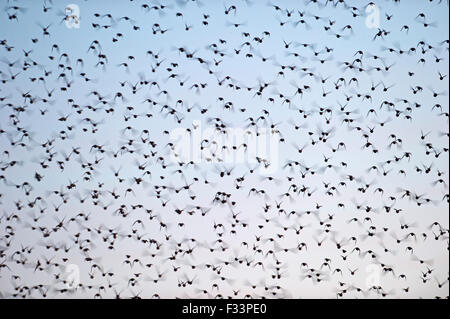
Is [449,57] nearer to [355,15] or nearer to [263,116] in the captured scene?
[355,15]

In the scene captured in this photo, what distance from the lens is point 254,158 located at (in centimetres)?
590

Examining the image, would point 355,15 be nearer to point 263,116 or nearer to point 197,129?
point 263,116

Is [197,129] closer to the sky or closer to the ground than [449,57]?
closer to the ground

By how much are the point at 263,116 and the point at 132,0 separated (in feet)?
6.50

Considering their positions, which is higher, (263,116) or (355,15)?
(355,15)
